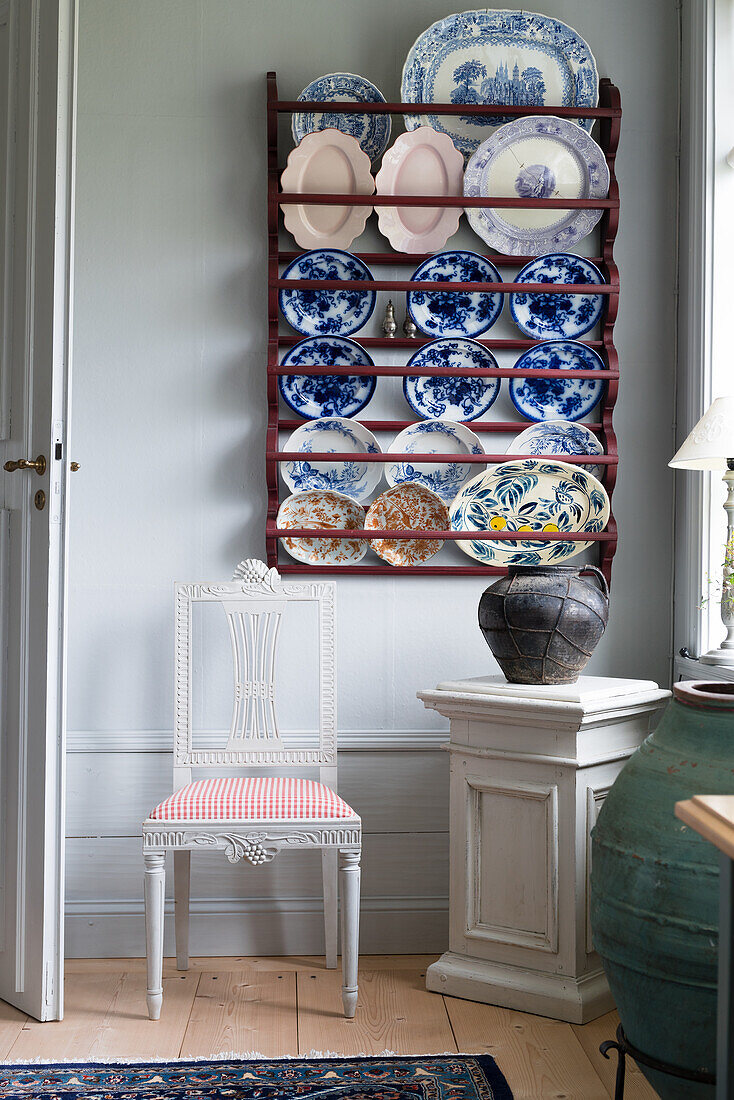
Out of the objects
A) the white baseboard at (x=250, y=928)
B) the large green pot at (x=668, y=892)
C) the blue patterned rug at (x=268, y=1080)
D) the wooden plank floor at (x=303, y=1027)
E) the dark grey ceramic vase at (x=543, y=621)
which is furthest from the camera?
the white baseboard at (x=250, y=928)

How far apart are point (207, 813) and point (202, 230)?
5.15 ft

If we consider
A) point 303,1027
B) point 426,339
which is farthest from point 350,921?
point 426,339

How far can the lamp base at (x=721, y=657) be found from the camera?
237 cm

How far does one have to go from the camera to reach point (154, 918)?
7.30ft

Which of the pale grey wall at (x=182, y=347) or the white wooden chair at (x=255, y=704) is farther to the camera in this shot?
the pale grey wall at (x=182, y=347)

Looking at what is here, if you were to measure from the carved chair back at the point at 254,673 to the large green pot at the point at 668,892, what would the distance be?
3.03 feet

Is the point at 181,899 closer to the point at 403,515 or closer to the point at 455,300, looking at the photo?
the point at 403,515

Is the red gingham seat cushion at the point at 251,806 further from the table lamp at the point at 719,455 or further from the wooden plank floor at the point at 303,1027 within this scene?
the table lamp at the point at 719,455

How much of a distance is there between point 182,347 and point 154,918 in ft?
4.87

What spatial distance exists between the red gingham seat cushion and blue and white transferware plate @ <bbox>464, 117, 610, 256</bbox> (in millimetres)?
1572

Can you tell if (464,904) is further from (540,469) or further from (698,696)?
(540,469)

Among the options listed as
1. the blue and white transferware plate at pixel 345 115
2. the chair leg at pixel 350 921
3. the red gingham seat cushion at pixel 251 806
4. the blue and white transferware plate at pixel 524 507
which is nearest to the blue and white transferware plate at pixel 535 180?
the blue and white transferware plate at pixel 345 115

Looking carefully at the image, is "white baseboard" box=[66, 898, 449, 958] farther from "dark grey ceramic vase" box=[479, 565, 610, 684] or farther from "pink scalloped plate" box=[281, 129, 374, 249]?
"pink scalloped plate" box=[281, 129, 374, 249]

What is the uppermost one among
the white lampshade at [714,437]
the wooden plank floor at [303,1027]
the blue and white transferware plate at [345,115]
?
the blue and white transferware plate at [345,115]
